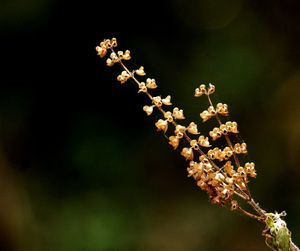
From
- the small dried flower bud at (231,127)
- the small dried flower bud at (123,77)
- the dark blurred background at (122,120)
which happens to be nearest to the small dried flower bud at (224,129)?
the small dried flower bud at (231,127)

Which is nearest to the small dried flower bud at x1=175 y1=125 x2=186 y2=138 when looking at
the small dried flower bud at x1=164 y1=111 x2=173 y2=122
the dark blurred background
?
the small dried flower bud at x1=164 y1=111 x2=173 y2=122

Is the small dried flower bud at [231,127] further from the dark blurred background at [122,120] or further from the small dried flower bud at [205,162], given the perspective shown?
the dark blurred background at [122,120]

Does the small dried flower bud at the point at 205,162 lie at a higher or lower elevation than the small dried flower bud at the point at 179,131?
lower

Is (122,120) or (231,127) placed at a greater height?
(122,120)

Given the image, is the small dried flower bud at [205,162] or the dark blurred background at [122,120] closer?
the small dried flower bud at [205,162]

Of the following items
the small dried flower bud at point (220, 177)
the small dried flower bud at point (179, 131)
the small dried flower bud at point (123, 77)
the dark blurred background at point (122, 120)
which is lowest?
the small dried flower bud at point (220, 177)

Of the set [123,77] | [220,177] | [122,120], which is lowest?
[220,177]

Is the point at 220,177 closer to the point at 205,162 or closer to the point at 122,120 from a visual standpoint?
the point at 205,162

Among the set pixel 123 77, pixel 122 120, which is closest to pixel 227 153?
pixel 123 77

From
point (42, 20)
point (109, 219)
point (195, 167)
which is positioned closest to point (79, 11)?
point (42, 20)
